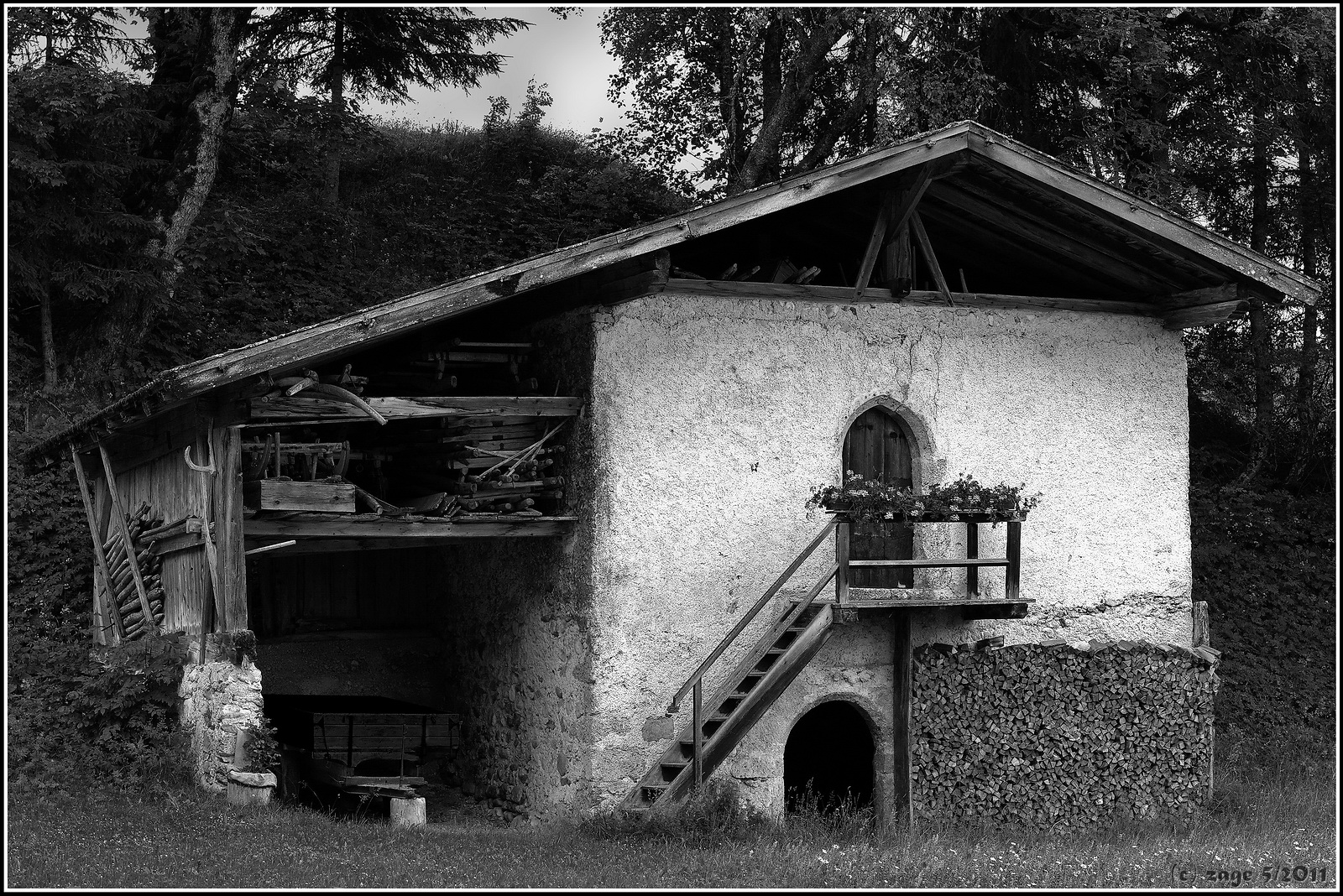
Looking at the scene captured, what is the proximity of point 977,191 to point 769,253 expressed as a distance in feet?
6.52

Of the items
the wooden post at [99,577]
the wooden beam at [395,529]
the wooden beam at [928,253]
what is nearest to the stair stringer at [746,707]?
the wooden beam at [395,529]

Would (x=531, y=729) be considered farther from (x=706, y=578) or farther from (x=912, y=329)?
(x=912, y=329)

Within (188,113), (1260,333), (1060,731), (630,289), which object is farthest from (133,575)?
(1260,333)

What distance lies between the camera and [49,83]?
15.6 m

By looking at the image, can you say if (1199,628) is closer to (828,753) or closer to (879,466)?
(879,466)

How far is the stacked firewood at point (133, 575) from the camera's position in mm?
12320

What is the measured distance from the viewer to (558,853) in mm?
10156

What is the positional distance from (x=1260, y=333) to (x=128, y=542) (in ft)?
47.1

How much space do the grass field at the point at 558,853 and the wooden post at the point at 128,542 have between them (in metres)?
1.96

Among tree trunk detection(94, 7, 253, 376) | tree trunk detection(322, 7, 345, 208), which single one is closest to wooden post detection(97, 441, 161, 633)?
tree trunk detection(94, 7, 253, 376)

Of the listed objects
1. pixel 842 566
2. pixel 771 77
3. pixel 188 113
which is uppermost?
pixel 771 77

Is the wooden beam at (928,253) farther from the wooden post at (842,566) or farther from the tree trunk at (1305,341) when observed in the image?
the tree trunk at (1305,341)

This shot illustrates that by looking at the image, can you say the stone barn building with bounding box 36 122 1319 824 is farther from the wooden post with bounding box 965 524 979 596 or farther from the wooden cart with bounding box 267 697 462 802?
the wooden cart with bounding box 267 697 462 802

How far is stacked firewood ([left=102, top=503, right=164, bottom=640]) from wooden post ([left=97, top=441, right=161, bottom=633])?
0.01 meters
